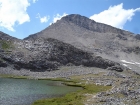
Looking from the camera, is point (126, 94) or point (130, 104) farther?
A: point (126, 94)

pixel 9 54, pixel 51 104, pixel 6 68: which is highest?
pixel 9 54

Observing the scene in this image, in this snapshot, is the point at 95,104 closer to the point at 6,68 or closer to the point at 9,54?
the point at 6,68

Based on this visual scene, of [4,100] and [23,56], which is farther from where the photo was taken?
[23,56]

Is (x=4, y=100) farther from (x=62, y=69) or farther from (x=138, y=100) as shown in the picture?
(x=62, y=69)

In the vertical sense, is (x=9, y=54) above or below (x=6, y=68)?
above

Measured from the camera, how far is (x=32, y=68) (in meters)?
186

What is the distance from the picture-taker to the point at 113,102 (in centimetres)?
5381

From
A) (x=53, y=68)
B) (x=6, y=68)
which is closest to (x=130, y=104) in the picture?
(x=6, y=68)

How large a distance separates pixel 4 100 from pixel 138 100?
3516 cm

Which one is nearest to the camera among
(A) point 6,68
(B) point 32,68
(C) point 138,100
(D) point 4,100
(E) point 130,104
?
(E) point 130,104

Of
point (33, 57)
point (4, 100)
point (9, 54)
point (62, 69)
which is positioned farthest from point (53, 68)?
point (4, 100)

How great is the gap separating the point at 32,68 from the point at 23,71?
45.1ft

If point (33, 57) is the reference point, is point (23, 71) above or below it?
below

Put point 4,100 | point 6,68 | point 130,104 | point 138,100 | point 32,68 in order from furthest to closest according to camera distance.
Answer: point 32,68
point 6,68
point 4,100
point 138,100
point 130,104
